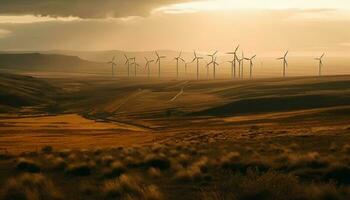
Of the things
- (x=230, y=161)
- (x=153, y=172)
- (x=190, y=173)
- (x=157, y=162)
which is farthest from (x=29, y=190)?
(x=230, y=161)

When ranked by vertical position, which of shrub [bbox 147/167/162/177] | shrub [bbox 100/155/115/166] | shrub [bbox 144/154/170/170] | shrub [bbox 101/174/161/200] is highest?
shrub [bbox 101/174/161/200]

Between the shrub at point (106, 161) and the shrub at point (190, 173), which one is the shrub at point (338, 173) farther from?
the shrub at point (106, 161)

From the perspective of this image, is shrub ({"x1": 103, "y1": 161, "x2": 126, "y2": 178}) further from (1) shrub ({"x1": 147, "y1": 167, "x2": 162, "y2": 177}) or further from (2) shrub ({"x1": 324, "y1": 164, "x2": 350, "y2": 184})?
(2) shrub ({"x1": 324, "y1": 164, "x2": 350, "y2": 184})

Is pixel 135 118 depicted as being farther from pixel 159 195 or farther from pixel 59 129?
pixel 159 195

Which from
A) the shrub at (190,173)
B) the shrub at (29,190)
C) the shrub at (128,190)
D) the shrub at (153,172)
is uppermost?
the shrub at (128,190)

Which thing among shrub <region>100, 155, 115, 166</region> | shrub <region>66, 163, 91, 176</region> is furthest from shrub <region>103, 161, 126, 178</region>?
shrub <region>100, 155, 115, 166</region>

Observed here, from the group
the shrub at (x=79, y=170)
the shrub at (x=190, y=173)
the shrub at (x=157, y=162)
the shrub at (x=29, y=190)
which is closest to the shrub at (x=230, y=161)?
the shrub at (x=190, y=173)

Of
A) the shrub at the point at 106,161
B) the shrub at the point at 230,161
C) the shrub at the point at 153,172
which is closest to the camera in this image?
the shrub at the point at 153,172

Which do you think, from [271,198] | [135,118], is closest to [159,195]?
[271,198]
